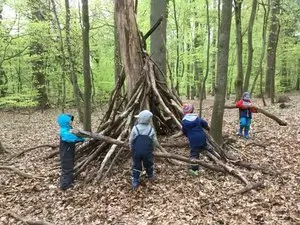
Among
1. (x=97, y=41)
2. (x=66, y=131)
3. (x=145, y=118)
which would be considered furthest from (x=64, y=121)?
(x=97, y=41)

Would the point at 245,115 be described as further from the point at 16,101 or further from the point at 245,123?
the point at 16,101

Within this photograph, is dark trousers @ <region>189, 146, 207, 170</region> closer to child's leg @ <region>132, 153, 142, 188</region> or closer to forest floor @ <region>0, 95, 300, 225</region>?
forest floor @ <region>0, 95, 300, 225</region>

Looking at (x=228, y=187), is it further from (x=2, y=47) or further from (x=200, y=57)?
(x=200, y=57)

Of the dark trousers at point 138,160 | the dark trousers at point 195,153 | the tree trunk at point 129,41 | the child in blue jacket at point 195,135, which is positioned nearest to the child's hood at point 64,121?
the dark trousers at point 138,160

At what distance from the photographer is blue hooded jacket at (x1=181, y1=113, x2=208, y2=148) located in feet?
21.6

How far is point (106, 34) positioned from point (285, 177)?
1850 cm

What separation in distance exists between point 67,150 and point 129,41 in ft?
10.1

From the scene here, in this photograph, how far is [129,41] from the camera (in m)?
8.16

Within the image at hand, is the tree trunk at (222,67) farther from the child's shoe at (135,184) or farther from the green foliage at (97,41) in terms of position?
the green foliage at (97,41)

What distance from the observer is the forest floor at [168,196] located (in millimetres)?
5262

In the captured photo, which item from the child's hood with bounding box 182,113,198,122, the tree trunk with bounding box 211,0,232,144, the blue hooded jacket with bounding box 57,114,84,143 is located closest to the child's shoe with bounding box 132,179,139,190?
the blue hooded jacket with bounding box 57,114,84,143

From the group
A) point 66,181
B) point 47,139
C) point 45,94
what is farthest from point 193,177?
point 45,94

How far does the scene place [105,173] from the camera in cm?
671

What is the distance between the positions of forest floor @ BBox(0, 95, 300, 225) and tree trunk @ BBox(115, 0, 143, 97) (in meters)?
1.78
